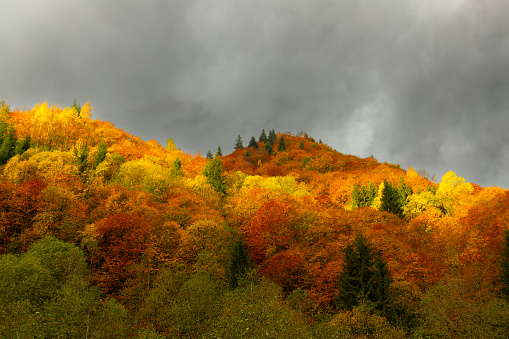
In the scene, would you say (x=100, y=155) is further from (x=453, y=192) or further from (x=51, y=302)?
(x=453, y=192)

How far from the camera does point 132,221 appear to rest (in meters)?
59.8

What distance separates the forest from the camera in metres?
33.6

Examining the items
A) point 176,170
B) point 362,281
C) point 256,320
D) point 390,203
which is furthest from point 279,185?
point 256,320

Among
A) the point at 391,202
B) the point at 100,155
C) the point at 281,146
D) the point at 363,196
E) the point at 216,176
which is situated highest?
the point at 281,146

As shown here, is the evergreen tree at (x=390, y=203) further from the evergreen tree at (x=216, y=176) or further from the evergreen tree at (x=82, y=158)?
the evergreen tree at (x=82, y=158)

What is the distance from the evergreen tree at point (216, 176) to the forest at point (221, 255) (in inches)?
17.8

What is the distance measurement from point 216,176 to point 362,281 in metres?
60.3

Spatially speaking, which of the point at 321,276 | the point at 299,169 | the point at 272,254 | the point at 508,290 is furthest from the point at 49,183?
the point at 299,169

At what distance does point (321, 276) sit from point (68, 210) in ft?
167

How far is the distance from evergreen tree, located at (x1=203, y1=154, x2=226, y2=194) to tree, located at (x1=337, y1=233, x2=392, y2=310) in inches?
2140

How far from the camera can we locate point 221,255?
181 feet

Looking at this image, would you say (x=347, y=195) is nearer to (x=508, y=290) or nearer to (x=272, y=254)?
(x=272, y=254)

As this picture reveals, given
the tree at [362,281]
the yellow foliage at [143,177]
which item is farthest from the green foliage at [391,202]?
the yellow foliage at [143,177]

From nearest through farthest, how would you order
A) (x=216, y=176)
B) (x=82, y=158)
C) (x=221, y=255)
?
(x=221, y=255), (x=82, y=158), (x=216, y=176)
